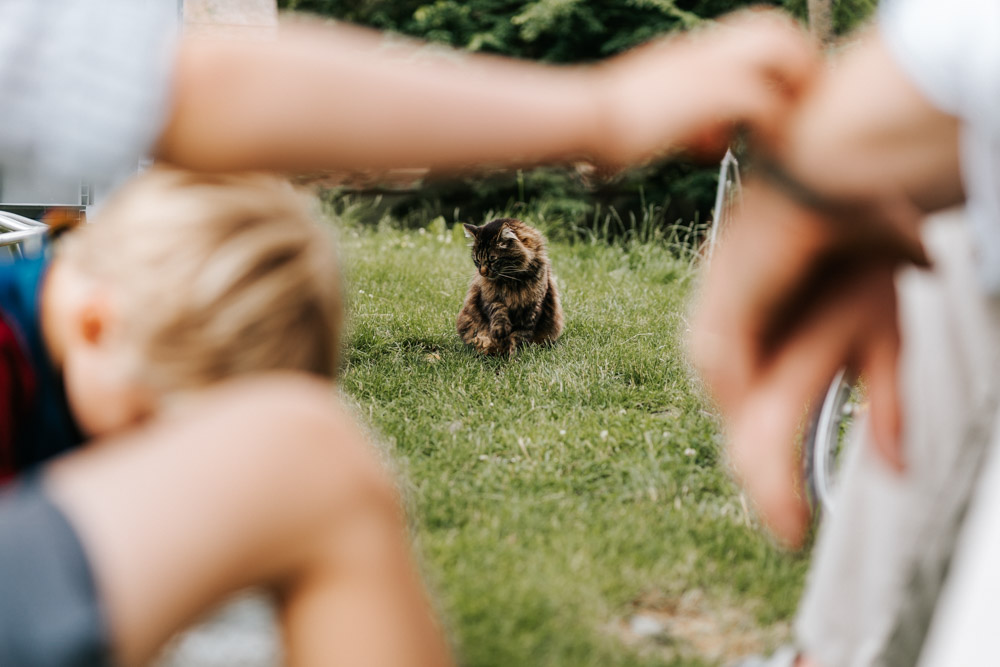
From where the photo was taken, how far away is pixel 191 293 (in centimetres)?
91

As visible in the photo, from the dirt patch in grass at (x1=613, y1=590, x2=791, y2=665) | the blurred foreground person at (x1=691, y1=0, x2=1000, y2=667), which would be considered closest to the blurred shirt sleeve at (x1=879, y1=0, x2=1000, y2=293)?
the blurred foreground person at (x1=691, y1=0, x2=1000, y2=667)

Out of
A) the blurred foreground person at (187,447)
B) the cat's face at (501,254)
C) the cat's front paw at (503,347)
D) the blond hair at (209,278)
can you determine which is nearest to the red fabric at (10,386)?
the blurred foreground person at (187,447)

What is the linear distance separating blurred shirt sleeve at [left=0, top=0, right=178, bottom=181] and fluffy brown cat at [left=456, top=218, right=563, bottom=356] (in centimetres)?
292

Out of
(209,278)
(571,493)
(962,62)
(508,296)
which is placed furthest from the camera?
(508,296)

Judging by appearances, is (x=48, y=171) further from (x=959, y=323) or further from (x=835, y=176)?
(x=959, y=323)

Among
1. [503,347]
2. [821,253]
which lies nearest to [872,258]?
[821,253]

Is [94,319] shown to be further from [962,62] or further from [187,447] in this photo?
[962,62]

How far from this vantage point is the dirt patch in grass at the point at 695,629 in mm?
1642

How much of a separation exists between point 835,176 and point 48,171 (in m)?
0.70

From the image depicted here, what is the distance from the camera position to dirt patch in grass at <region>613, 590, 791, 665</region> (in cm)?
164

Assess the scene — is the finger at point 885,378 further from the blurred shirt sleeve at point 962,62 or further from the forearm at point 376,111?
the forearm at point 376,111

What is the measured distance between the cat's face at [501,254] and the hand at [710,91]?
3.20 meters

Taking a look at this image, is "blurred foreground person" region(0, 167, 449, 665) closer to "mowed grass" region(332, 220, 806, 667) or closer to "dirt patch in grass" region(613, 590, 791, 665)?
"mowed grass" region(332, 220, 806, 667)

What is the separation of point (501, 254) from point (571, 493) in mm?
1819
